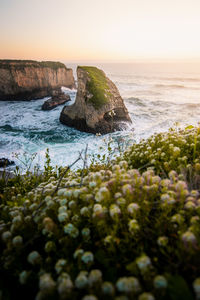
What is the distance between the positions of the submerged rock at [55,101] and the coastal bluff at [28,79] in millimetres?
13424

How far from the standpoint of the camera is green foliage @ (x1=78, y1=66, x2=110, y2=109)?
1967cm

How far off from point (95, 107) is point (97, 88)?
9.20ft

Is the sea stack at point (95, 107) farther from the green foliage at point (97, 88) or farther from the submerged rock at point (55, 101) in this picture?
the submerged rock at point (55, 101)

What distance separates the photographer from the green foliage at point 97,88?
19672 mm

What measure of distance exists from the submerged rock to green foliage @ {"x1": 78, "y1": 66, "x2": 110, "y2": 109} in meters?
11.5

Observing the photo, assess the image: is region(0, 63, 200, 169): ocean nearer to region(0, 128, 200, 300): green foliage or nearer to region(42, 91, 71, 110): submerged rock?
region(42, 91, 71, 110): submerged rock

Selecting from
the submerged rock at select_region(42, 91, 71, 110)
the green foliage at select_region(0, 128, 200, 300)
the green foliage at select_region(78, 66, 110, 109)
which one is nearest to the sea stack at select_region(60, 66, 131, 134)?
the green foliage at select_region(78, 66, 110, 109)

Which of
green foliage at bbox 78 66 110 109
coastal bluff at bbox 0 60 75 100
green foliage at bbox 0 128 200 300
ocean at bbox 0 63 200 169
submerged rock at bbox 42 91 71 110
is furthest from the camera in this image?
coastal bluff at bbox 0 60 75 100

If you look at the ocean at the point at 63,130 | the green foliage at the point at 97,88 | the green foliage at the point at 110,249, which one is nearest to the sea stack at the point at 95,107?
the green foliage at the point at 97,88

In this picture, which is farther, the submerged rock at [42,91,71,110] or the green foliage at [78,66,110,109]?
the submerged rock at [42,91,71,110]

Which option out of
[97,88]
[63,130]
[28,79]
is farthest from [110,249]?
[28,79]

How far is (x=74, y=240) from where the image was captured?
203 centimetres

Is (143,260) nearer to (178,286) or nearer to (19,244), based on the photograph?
(178,286)

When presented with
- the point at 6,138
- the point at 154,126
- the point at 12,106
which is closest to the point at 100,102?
the point at 154,126
